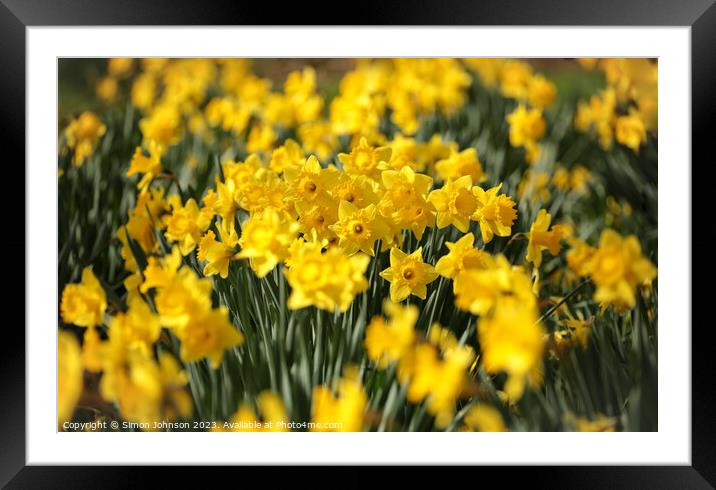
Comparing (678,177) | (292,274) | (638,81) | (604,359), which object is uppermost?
(638,81)

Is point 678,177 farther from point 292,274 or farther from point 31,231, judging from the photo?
point 31,231

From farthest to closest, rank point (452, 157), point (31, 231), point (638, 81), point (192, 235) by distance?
point (638, 81) < point (452, 157) < point (192, 235) < point (31, 231)

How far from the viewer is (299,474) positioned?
1.49 meters

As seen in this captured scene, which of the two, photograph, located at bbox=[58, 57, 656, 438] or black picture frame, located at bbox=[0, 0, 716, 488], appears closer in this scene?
photograph, located at bbox=[58, 57, 656, 438]

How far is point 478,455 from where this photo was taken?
1.48 meters

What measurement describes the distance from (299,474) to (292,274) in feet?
1.65

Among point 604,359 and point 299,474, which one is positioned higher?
point 604,359

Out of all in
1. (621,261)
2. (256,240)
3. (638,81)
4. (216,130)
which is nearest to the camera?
(621,261)
